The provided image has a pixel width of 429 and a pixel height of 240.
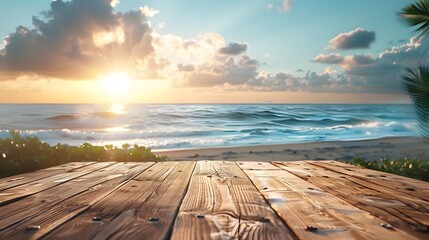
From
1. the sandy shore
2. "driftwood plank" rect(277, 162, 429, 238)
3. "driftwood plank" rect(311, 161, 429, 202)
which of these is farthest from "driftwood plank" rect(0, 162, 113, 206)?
the sandy shore

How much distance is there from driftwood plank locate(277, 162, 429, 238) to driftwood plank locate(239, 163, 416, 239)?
6 centimetres

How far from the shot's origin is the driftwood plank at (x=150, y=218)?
1.23 metres

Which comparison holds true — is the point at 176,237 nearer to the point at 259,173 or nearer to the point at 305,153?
the point at 259,173

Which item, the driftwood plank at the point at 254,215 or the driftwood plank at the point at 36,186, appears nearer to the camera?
the driftwood plank at the point at 254,215

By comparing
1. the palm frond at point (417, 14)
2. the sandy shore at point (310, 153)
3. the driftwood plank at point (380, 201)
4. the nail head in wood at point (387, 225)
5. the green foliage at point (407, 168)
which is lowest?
the sandy shore at point (310, 153)

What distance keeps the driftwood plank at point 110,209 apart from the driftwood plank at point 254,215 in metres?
0.47

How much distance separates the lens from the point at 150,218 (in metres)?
1.42

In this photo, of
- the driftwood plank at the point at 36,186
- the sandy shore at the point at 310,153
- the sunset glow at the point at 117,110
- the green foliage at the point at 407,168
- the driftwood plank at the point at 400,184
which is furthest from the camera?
the sunset glow at the point at 117,110

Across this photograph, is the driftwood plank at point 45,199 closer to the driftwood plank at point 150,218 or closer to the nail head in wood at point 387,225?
the driftwood plank at point 150,218

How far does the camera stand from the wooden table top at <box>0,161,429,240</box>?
1266 mm

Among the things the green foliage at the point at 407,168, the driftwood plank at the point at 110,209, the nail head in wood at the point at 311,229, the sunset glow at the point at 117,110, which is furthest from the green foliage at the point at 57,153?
the sunset glow at the point at 117,110

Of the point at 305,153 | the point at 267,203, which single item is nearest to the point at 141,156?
the point at 267,203

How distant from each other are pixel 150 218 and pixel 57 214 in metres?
0.41

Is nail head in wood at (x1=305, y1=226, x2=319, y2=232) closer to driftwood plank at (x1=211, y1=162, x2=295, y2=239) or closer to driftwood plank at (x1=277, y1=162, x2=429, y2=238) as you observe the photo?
driftwood plank at (x1=211, y1=162, x2=295, y2=239)
